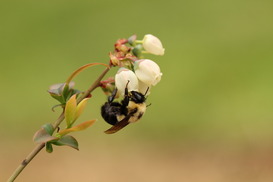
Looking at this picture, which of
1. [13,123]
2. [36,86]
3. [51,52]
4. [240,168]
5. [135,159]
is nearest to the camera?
[240,168]

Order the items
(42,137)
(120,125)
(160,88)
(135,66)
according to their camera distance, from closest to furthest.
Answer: (42,137)
(135,66)
(120,125)
(160,88)

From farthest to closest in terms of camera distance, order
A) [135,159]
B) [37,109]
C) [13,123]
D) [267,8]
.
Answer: [267,8] → [37,109] → [13,123] → [135,159]

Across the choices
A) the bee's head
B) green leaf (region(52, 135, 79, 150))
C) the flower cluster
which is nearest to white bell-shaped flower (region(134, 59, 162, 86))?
the flower cluster

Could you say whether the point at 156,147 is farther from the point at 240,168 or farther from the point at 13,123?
the point at 13,123

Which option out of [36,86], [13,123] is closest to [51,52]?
[36,86]

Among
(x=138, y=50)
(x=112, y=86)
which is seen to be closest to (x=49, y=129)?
(x=112, y=86)

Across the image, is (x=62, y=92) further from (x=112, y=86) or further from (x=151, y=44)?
(x=151, y=44)

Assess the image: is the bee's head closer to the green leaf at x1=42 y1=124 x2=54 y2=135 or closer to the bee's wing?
the bee's wing
